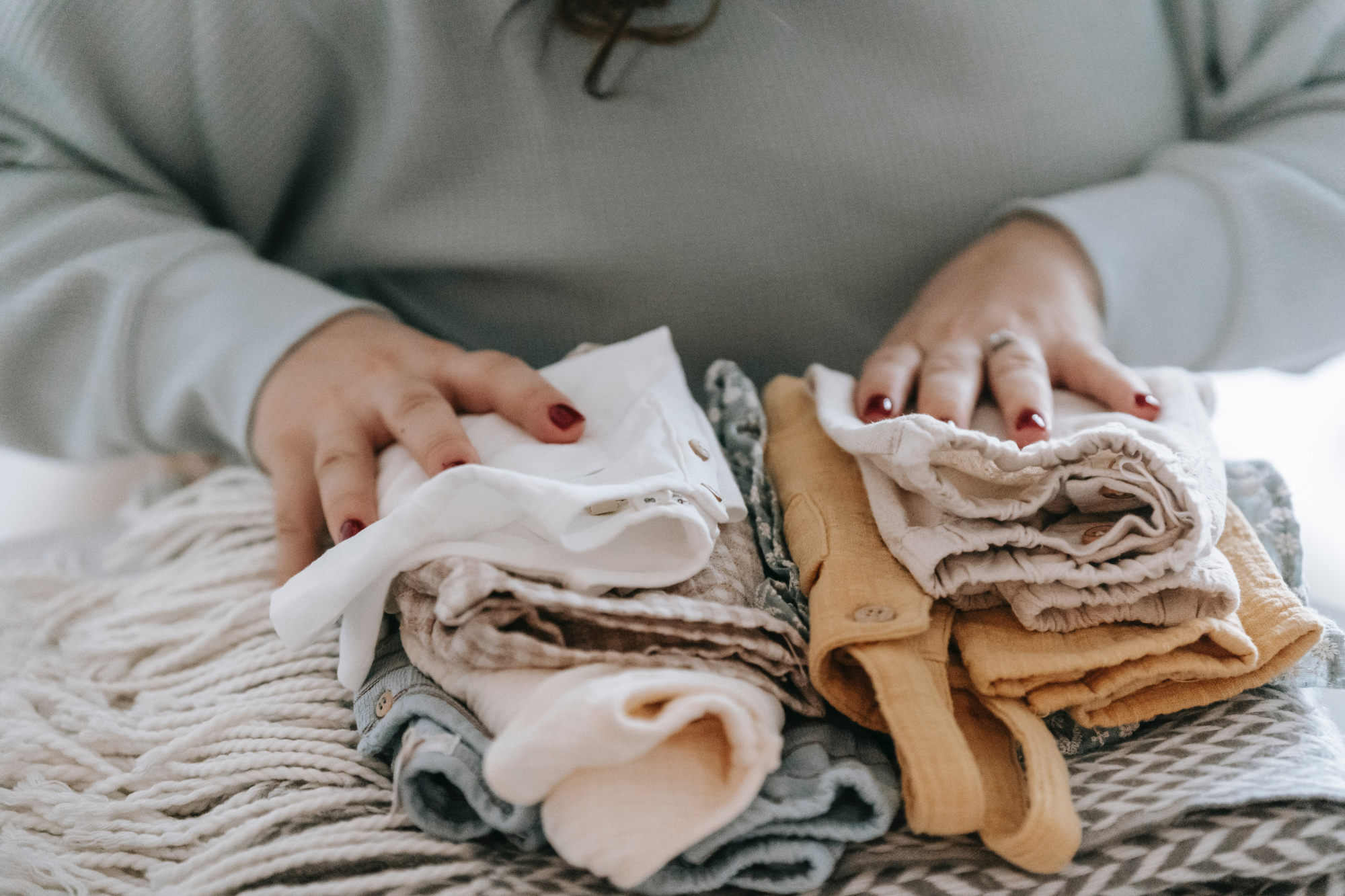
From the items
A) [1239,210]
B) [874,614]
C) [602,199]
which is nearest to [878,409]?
[874,614]

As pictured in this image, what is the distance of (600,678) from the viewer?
1.14ft

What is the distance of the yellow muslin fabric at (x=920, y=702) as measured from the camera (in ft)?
1.14

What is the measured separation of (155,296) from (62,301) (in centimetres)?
6

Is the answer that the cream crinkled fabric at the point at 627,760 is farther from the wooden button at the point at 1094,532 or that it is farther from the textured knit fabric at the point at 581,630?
the wooden button at the point at 1094,532

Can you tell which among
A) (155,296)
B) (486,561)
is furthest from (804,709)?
(155,296)

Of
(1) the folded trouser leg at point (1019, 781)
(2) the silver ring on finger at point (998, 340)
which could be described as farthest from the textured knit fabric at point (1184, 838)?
(2) the silver ring on finger at point (998, 340)

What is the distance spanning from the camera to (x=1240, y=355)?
0.74 meters

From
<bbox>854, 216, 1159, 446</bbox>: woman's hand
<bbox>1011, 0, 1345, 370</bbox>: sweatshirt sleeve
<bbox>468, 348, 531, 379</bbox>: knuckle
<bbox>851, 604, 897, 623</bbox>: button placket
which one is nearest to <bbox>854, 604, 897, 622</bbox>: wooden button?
<bbox>851, 604, 897, 623</bbox>: button placket

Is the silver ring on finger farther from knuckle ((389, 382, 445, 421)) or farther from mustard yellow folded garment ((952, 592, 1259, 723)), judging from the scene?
knuckle ((389, 382, 445, 421))

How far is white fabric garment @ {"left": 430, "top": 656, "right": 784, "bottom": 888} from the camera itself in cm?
32

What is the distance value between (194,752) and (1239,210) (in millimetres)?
782

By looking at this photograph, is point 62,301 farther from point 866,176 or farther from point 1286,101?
point 1286,101

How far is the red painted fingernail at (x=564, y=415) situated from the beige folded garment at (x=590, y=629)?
124 mm

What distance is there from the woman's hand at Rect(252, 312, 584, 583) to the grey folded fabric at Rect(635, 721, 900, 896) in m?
0.22
